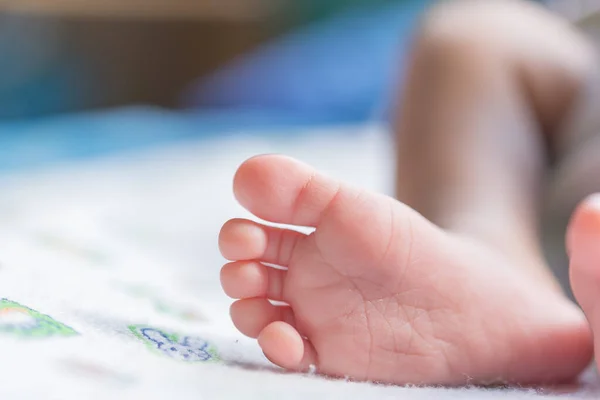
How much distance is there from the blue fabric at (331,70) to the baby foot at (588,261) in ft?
3.38

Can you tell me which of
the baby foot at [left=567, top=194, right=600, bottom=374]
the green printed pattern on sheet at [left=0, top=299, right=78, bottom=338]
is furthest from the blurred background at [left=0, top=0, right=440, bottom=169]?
the baby foot at [left=567, top=194, right=600, bottom=374]

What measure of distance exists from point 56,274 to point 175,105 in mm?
1649

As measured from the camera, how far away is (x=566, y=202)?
65cm

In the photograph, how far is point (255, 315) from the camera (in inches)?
17.0

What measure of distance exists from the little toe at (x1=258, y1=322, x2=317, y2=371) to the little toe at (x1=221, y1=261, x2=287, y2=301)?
21 millimetres

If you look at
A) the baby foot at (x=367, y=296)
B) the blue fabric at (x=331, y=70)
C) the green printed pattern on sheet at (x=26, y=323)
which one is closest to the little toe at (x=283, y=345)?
the baby foot at (x=367, y=296)

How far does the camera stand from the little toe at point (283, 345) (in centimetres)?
42

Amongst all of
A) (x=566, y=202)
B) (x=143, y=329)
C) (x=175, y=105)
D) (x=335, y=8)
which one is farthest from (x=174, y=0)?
(x=143, y=329)

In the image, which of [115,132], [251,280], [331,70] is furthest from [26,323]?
[331,70]

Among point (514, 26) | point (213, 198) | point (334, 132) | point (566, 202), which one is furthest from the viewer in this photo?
point (334, 132)

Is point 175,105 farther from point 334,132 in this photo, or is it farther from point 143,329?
point 143,329

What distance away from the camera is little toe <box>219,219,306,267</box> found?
0.43 m

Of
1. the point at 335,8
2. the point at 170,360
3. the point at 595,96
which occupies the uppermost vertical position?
the point at 335,8

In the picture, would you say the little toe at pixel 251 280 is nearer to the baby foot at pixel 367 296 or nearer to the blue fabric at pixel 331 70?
the baby foot at pixel 367 296
